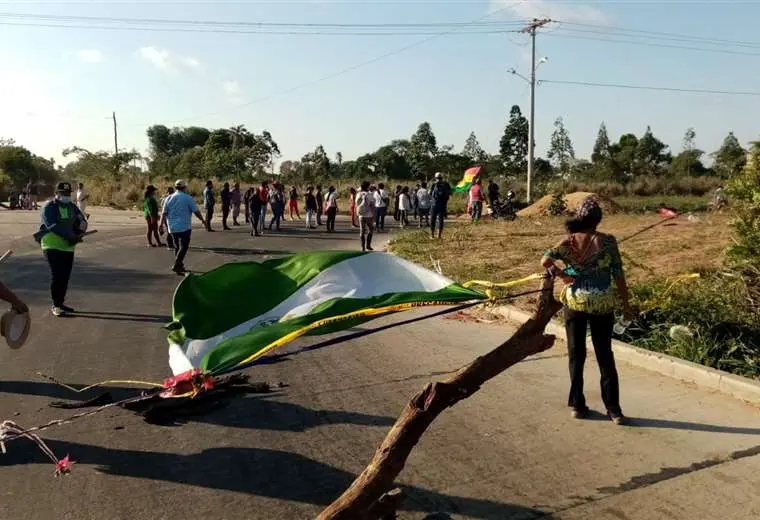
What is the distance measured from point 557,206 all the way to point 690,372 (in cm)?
2388

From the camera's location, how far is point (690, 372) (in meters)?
6.23

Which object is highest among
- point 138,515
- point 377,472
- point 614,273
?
point 614,273

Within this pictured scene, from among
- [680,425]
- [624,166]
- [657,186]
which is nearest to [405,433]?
[680,425]

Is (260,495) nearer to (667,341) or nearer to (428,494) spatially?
(428,494)

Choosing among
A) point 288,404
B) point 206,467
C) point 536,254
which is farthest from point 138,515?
point 536,254

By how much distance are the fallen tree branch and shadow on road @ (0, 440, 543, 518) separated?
0.84 m

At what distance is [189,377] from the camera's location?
4336 millimetres

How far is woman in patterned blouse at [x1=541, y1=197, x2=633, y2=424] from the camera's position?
208 inches

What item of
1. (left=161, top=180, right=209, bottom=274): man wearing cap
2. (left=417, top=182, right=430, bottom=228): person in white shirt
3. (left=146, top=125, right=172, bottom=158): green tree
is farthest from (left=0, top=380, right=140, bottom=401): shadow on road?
(left=146, top=125, right=172, bottom=158): green tree

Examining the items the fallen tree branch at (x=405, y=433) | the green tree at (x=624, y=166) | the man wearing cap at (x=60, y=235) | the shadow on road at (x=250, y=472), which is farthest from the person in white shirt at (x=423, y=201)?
the green tree at (x=624, y=166)

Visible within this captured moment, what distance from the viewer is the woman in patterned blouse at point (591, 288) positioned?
529 centimetres

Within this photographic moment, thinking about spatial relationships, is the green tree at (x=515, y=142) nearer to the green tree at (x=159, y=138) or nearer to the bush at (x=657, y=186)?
the bush at (x=657, y=186)

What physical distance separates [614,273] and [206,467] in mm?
3347

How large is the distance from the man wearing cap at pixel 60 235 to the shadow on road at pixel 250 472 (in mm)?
4876
